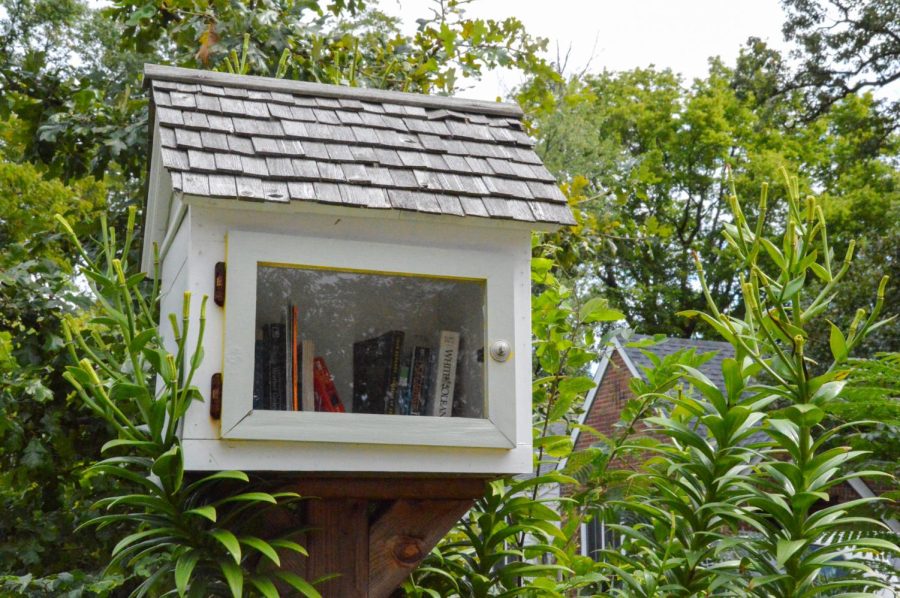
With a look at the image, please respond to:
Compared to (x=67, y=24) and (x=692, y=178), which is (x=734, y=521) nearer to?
(x=67, y=24)

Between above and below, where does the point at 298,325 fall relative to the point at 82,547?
above

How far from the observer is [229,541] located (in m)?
1.91

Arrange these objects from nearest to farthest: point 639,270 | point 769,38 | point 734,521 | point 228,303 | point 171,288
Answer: point 228,303 → point 734,521 → point 171,288 → point 769,38 → point 639,270

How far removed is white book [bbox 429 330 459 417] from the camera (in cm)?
211

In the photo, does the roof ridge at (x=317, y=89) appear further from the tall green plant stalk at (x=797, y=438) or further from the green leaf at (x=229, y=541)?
the green leaf at (x=229, y=541)

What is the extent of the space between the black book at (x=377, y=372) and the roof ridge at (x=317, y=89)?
0.66m

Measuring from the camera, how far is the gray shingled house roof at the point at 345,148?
200 cm

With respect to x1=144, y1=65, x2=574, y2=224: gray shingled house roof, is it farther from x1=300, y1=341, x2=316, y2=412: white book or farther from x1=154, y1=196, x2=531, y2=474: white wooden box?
x1=300, y1=341, x2=316, y2=412: white book

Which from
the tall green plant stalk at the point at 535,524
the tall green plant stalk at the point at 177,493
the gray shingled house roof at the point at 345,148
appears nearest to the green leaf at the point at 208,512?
the tall green plant stalk at the point at 177,493

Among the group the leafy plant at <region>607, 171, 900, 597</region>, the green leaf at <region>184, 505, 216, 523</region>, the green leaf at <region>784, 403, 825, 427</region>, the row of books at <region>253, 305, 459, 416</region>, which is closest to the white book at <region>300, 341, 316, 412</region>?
the row of books at <region>253, 305, 459, 416</region>

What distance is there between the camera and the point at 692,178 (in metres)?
20.0

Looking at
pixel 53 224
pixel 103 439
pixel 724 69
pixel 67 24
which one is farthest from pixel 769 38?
pixel 103 439

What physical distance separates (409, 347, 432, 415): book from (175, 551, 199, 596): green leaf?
545mm

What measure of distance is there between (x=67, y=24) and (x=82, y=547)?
10.1 meters
